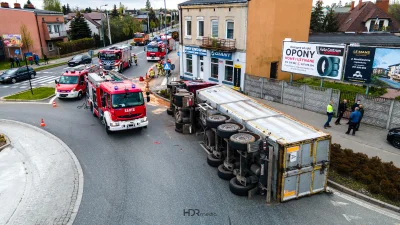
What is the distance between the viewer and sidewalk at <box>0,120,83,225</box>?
31.2ft

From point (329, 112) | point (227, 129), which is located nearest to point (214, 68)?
point (329, 112)

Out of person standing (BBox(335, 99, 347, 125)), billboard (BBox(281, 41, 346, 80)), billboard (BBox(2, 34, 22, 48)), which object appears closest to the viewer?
person standing (BBox(335, 99, 347, 125))

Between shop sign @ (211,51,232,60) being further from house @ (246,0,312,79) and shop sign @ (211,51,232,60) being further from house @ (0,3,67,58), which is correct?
house @ (0,3,67,58)

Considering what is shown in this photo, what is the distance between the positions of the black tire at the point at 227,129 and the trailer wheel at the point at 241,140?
324 millimetres

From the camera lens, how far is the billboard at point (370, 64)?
644 inches

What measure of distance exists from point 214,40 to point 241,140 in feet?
57.0

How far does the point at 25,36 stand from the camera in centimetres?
4334

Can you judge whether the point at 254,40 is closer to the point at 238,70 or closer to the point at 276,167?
the point at 238,70

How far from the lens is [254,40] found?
24234mm

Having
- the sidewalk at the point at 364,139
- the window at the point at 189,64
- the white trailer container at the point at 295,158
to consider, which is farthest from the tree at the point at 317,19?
the white trailer container at the point at 295,158

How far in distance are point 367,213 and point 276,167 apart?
3014mm

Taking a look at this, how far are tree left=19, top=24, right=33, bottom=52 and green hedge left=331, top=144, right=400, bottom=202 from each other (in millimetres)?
44572

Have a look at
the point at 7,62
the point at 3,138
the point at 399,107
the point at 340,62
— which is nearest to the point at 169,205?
the point at 3,138

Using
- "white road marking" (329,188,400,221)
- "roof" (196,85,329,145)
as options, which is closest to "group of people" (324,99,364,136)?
"roof" (196,85,329,145)
